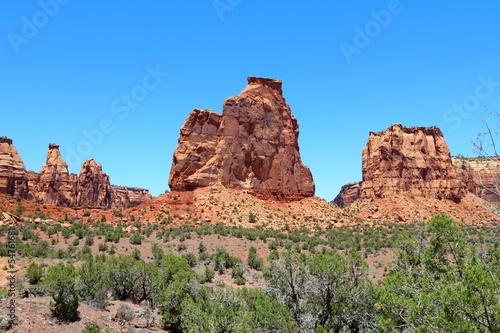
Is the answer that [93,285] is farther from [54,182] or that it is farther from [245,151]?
[54,182]

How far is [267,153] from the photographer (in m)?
49.4

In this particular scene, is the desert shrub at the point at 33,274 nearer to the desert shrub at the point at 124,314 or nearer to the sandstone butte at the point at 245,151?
the desert shrub at the point at 124,314

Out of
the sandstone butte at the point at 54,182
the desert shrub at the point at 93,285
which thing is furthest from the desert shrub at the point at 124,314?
the sandstone butte at the point at 54,182

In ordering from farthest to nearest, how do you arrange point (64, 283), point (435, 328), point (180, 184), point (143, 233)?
point (180, 184), point (143, 233), point (64, 283), point (435, 328)

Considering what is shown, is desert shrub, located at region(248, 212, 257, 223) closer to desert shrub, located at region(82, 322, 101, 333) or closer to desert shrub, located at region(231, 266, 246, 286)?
desert shrub, located at region(231, 266, 246, 286)

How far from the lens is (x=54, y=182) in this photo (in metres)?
84.3

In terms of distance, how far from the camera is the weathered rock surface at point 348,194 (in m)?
121

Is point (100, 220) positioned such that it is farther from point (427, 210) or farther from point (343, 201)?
point (343, 201)

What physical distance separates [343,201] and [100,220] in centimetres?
9551

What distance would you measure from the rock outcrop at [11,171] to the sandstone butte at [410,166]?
56.5 metres

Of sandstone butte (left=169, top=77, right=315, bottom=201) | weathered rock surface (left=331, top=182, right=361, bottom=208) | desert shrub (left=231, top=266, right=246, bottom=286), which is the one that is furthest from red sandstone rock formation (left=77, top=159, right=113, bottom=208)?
desert shrub (left=231, top=266, right=246, bottom=286)

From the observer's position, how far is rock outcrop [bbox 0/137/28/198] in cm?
6950

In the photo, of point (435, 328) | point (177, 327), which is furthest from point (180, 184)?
point (435, 328)

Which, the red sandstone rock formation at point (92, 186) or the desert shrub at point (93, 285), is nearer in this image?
the desert shrub at point (93, 285)
